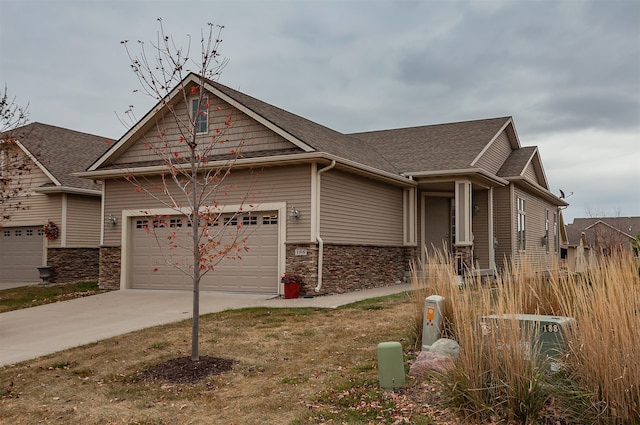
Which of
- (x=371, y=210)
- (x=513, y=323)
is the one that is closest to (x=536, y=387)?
(x=513, y=323)

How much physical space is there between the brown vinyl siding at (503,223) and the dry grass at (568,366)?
1339 cm

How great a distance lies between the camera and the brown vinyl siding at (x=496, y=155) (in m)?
17.0

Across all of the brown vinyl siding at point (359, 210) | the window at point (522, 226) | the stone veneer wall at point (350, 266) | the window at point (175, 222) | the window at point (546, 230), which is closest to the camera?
the stone veneer wall at point (350, 266)

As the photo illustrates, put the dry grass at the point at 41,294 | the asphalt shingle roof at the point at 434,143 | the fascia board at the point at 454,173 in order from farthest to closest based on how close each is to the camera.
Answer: the asphalt shingle roof at the point at 434,143, the fascia board at the point at 454,173, the dry grass at the point at 41,294

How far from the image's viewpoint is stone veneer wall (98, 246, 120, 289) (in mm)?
15391

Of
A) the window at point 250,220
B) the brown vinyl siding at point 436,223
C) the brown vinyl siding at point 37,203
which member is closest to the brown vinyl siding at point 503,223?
the brown vinyl siding at point 436,223

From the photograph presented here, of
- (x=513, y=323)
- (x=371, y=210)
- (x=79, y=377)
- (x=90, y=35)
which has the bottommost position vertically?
(x=79, y=377)

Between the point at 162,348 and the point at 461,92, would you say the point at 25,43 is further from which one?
the point at 461,92

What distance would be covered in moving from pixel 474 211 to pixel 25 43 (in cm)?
1328

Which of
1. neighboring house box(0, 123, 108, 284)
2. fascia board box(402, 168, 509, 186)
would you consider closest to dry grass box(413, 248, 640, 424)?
fascia board box(402, 168, 509, 186)

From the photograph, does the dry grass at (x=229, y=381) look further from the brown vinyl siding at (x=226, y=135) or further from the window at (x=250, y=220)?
the brown vinyl siding at (x=226, y=135)

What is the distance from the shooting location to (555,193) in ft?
76.8

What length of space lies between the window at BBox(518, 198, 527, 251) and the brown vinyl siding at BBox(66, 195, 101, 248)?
14242 mm

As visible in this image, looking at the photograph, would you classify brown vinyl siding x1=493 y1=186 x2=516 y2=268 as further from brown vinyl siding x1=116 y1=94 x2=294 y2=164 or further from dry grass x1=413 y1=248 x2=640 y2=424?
dry grass x1=413 y1=248 x2=640 y2=424
